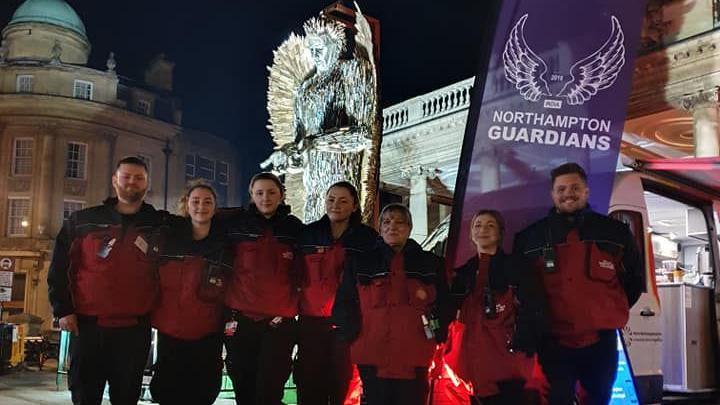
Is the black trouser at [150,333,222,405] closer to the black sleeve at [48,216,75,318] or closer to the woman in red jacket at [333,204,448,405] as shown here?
the black sleeve at [48,216,75,318]

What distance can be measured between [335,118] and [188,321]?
2.75 meters

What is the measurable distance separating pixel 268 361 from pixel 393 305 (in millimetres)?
877

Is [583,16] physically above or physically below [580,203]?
above

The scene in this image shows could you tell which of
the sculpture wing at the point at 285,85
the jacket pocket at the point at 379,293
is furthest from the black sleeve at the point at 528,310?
the sculpture wing at the point at 285,85

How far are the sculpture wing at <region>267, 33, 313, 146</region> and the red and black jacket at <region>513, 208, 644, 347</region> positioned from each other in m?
3.97

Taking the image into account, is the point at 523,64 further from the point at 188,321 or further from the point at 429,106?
the point at 429,106

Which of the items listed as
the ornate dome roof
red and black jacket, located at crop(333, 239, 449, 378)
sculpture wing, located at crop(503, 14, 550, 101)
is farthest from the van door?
the ornate dome roof

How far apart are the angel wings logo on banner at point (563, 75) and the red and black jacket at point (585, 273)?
1.47 m

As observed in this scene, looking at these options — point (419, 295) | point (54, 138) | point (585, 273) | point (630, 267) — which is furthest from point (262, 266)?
point (54, 138)

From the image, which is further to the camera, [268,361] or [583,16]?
[583,16]

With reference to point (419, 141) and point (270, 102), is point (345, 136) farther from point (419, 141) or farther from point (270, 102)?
point (419, 141)

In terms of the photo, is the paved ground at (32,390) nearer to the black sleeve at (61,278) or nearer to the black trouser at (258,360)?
the black trouser at (258,360)

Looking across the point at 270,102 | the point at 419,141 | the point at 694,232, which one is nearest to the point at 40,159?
the point at 419,141

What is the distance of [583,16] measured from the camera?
4980 mm
